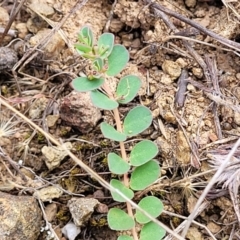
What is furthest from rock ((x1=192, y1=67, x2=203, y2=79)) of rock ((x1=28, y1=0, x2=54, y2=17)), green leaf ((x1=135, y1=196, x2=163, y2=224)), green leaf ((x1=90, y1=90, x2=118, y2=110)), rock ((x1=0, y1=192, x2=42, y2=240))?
rock ((x1=0, y1=192, x2=42, y2=240))

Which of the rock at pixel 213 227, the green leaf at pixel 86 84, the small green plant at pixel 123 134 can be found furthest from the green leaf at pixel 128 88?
the rock at pixel 213 227

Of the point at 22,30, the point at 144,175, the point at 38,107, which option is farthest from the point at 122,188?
the point at 22,30

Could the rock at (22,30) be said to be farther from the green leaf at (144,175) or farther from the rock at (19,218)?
the green leaf at (144,175)

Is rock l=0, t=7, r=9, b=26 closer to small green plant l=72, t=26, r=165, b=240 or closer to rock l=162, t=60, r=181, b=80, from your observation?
small green plant l=72, t=26, r=165, b=240

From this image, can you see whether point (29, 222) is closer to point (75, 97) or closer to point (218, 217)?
point (75, 97)

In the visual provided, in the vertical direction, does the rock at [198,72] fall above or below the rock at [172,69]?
above

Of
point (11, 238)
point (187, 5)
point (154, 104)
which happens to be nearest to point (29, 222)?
point (11, 238)
